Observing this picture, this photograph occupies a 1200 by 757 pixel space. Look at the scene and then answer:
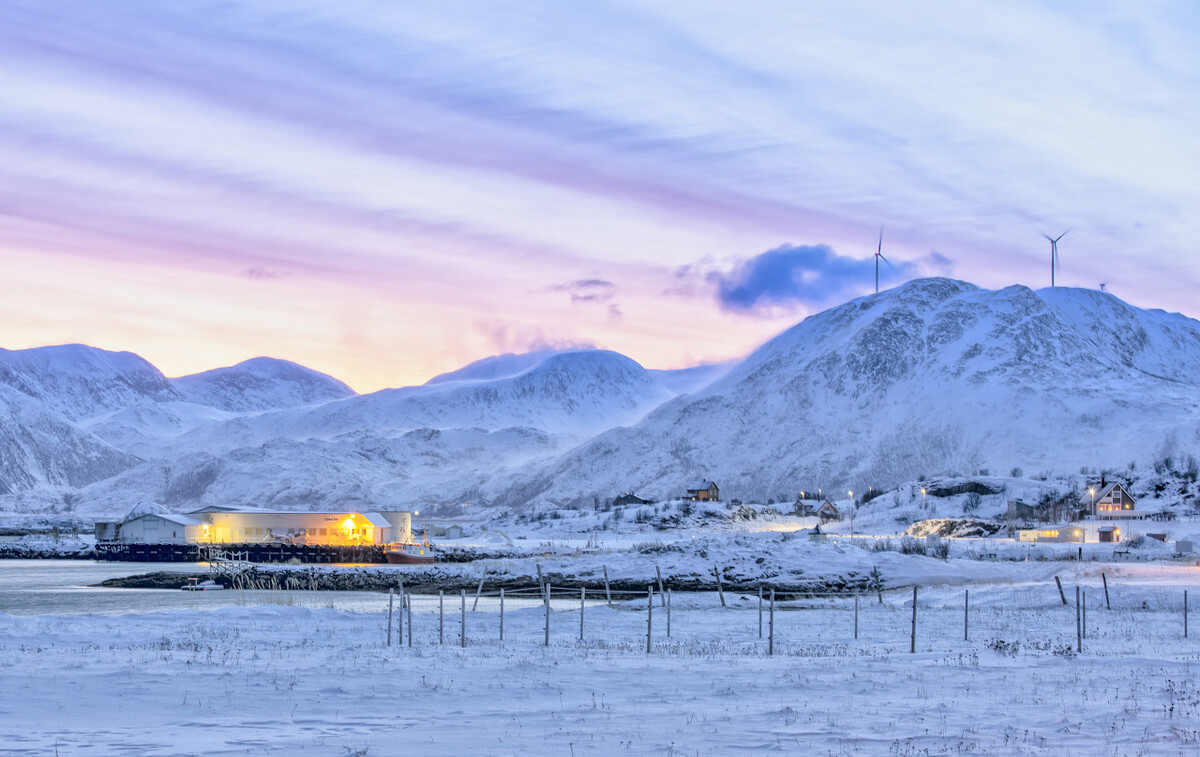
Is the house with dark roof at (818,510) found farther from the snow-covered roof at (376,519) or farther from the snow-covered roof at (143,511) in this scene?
the snow-covered roof at (143,511)

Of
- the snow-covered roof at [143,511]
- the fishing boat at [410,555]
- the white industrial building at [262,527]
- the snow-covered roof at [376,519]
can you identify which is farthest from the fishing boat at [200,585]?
the snow-covered roof at [143,511]

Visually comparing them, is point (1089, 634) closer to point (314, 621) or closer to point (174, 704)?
point (314, 621)

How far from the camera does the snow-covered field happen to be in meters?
17.6

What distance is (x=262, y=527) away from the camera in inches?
5064

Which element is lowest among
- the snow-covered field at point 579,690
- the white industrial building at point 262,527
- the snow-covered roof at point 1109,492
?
the white industrial building at point 262,527

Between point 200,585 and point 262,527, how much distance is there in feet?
178

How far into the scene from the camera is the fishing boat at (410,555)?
10106 centimetres

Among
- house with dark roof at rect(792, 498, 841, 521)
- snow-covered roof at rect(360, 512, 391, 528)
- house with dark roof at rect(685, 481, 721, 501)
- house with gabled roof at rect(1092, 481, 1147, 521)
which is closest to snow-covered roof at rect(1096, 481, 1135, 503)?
house with gabled roof at rect(1092, 481, 1147, 521)

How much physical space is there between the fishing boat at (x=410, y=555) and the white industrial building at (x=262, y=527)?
1476 cm

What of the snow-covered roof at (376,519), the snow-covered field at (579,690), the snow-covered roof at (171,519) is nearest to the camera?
the snow-covered field at (579,690)

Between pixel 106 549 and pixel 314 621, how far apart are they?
3769 inches

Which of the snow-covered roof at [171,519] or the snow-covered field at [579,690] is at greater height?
the snow-covered field at [579,690]

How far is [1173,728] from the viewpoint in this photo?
1880 centimetres

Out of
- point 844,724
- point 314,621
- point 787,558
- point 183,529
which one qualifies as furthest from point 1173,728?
point 183,529
